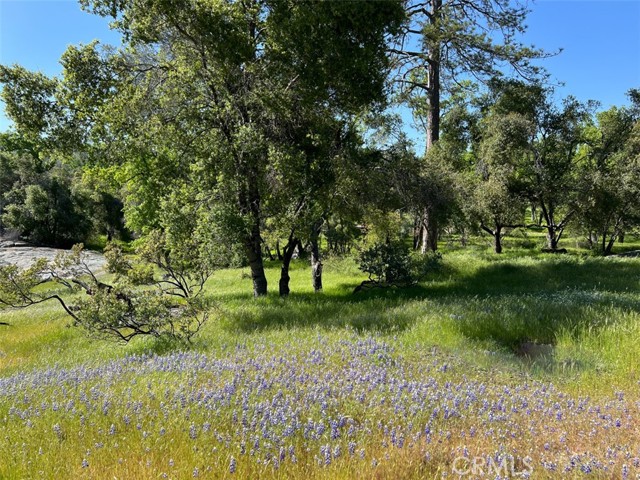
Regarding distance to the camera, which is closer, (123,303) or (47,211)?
(123,303)

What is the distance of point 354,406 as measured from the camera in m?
3.61

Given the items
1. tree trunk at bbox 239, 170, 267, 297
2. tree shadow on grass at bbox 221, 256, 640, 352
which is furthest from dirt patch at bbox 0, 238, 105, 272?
tree shadow on grass at bbox 221, 256, 640, 352

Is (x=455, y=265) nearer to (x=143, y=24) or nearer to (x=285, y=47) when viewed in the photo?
(x=285, y=47)

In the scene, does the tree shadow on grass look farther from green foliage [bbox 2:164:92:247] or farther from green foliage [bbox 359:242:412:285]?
green foliage [bbox 2:164:92:247]

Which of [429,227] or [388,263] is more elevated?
[429,227]

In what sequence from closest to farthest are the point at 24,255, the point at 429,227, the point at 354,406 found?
the point at 354,406
the point at 429,227
the point at 24,255

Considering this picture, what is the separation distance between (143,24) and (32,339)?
835 centimetres

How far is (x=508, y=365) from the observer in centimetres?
520

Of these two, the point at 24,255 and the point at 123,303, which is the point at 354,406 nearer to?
the point at 123,303

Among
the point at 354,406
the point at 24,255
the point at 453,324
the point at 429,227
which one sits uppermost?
the point at 429,227

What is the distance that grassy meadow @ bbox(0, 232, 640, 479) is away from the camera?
2730 mm

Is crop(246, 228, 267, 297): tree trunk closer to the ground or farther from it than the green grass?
farther from it

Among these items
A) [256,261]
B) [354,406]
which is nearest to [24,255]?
[256,261]

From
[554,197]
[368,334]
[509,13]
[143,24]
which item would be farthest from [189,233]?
[554,197]
